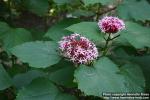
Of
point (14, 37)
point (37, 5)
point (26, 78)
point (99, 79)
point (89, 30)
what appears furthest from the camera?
point (37, 5)

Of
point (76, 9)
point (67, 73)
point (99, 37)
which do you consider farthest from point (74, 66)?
point (76, 9)

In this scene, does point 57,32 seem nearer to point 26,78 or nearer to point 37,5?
point 26,78

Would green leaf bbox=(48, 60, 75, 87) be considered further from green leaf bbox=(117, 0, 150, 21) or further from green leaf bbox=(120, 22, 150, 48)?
green leaf bbox=(117, 0, 150, 21)

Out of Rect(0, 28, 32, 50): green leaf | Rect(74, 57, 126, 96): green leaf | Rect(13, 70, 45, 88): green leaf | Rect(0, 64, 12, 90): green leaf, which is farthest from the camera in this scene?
Rect(0, 28, 32, 50): green leaf

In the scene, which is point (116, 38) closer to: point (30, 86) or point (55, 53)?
point (55, 53)

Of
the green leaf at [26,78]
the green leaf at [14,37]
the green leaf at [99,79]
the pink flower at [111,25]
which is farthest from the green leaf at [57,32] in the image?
the green leaf at [99,79]

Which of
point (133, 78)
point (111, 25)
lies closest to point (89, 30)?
point (111, 25)

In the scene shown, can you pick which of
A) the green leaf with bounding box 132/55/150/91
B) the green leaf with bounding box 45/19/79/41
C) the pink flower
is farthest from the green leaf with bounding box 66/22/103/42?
the green leaf with bounding box 132/55/150/91
